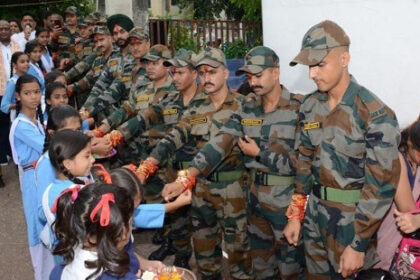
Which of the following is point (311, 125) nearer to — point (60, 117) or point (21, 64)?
point (60, 117)

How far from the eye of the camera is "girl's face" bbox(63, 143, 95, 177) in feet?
10.6

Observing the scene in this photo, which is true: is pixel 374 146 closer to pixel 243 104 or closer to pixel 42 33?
pixel 243 104

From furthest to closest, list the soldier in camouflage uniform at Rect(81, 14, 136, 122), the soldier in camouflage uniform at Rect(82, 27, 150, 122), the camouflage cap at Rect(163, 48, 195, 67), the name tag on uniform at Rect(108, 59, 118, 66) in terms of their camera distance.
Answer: the name tag on uniform at Rect(108, 59, 118, 66) → the soldier in camouflage uniform at Rect(81, 14, 136, 122) → the soldier in camouflage uniform at Rect(82, 27, 150, 122) → the camouflage cap at Rect(163, 48, 195, 67)

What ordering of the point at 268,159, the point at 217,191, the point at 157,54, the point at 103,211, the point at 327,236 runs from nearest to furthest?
the point at 103,211
the point at 327,236
the point at 268,159
the point at 217,191
the point at 157,54

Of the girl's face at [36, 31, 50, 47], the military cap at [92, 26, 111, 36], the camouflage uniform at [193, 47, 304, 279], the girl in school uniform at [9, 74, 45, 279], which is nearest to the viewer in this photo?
the camouflage uniform at [193, 47, 304, 279]

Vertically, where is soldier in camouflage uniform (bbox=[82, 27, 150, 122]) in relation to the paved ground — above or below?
above

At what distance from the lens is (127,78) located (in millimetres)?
6750

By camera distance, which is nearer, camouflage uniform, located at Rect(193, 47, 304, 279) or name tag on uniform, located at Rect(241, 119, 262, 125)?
camouflage uniform, located at Rect(193, 47, 304, 279)

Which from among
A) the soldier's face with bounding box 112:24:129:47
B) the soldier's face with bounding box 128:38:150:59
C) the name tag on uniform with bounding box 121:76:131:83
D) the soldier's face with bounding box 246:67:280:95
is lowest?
the name tag on uniform with bounding box 121:76:131:83

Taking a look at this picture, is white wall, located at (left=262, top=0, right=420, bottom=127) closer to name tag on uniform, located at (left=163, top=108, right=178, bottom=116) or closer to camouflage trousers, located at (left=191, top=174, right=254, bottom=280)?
name tag on uniform, located at (left=163, top=108, right=178, bottom=116)

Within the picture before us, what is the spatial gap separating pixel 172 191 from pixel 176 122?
1324 millimetres

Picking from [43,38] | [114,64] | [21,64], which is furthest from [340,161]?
[43,38]

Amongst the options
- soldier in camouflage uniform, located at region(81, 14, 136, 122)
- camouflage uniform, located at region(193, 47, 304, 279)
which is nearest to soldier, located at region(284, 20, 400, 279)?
camouflage uniform, located at region(193, 47, 304, 279)

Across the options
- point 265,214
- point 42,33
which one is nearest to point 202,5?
point 42,33
